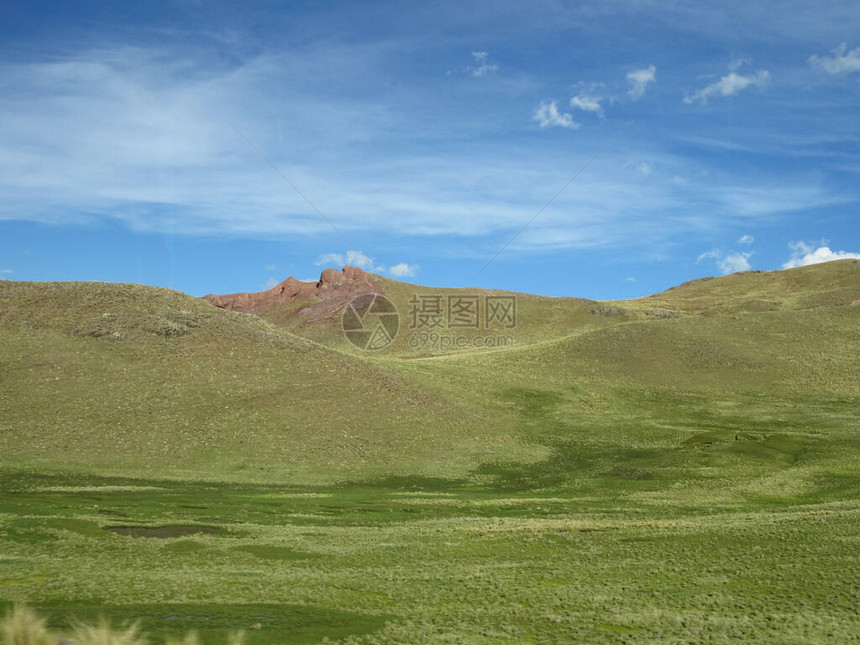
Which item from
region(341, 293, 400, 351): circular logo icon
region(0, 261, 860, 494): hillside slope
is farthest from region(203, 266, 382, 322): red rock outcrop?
region(0, 261, 860, 494): hillside slope

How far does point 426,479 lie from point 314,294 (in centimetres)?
14265

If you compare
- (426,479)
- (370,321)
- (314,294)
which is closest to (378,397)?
(426,479)

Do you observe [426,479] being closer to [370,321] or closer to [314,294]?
[370,321]

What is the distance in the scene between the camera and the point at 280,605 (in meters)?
20.3

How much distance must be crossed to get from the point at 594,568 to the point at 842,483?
28668mm

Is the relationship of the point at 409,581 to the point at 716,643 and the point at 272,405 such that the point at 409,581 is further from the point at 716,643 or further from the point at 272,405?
the point at 272,405

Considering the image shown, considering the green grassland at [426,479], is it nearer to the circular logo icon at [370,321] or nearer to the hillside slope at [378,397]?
the hillside slope at [378,397]

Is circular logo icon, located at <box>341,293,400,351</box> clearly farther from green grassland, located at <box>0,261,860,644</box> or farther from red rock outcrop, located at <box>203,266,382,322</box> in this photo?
green grassland, located at <box>0,261,860,644</box>

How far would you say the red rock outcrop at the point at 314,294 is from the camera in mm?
178500

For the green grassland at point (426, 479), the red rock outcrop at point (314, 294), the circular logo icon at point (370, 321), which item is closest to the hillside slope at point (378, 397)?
the green grassland at point (426, 479)

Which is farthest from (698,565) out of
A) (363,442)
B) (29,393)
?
(29,393)

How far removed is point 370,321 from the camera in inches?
6668

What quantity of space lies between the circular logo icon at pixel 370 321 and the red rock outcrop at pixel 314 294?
13.4 ft

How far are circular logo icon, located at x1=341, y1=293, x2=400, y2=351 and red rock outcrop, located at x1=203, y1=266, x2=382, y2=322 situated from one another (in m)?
4.08
